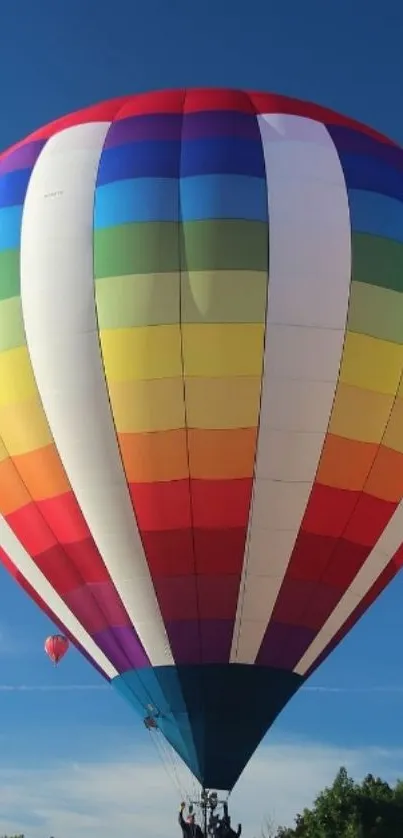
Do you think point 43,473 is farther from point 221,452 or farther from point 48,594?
point 221,452

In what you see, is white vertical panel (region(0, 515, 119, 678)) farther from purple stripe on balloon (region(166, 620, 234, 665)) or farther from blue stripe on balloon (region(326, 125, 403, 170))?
blue stripe on balloon (region(326, 125, 403, 170))

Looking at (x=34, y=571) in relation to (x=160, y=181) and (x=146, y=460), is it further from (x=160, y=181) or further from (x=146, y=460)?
(x=160, y=181)

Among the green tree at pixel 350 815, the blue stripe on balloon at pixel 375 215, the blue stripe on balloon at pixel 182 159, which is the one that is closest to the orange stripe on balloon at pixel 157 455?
the blue stripe on balloon at pixel 182 159

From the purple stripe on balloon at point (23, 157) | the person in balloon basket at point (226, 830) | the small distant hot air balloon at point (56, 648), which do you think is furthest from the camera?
the small distant hot air balloon at point (56, 648)

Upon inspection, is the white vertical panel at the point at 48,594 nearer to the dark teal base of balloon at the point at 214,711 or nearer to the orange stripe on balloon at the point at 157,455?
the dark teal base of balloon at the point at 214,711

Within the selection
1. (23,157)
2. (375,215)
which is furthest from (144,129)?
(375,215)

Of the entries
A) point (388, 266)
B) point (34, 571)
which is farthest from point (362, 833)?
point (388, 266)
